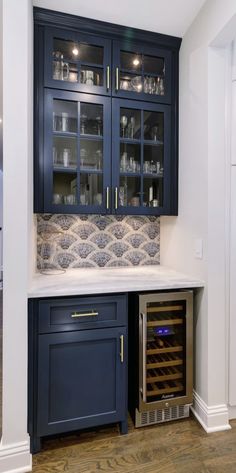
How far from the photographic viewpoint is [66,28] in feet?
6.32

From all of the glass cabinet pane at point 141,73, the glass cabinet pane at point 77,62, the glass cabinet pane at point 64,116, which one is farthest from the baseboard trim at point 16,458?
the glass cabinet pane at point 141,73

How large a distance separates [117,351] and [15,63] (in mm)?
1787

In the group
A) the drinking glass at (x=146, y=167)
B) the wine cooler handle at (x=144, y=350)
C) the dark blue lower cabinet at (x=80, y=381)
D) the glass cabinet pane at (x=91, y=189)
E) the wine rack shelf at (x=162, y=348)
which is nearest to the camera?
the dark blue lower cabinet at (x=80, y=381)

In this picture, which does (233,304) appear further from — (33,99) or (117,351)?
(33,99)

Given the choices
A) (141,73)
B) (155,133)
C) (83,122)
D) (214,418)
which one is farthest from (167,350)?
(141,73)

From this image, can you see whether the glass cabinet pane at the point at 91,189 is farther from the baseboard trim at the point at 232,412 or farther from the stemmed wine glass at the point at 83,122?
the baseboard trim at the point at 232,412

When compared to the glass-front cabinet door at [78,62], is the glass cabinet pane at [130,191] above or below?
below

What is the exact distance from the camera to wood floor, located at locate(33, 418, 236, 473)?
1.49 metres

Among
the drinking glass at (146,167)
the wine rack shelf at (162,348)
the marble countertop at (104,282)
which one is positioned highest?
the drinking glass at (146,167)

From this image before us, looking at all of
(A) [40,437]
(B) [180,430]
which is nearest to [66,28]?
(A) [40,437]

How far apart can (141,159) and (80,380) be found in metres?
1.65

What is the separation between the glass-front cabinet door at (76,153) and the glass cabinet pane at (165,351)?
875 mm

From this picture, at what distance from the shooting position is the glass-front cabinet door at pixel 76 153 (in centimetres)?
194

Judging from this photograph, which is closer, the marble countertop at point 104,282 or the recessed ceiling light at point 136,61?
the marble countertop at point 104,282
